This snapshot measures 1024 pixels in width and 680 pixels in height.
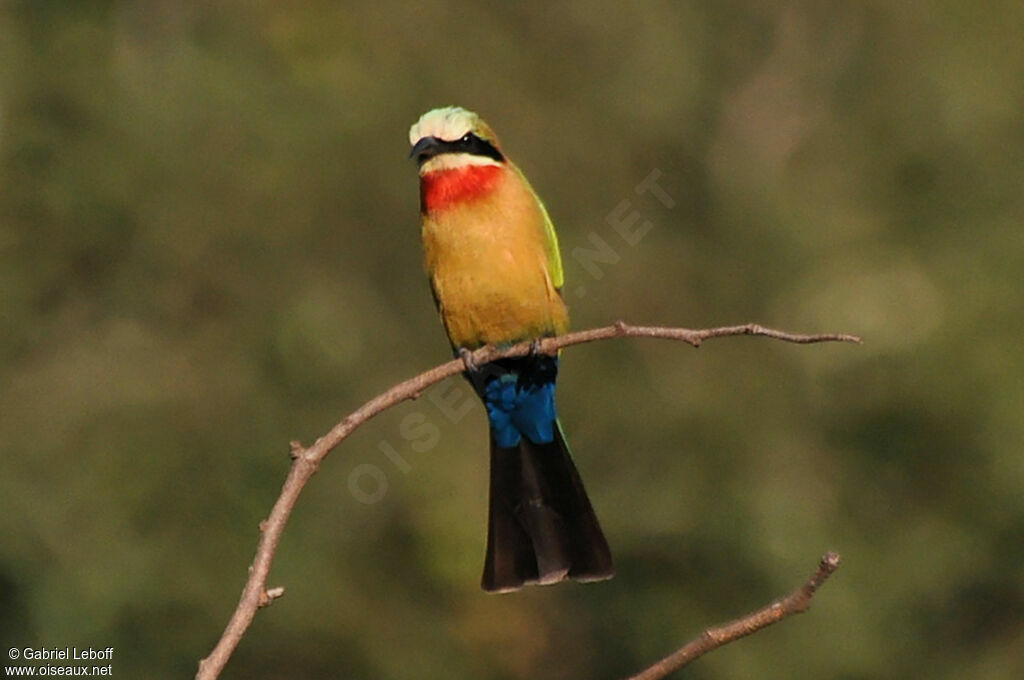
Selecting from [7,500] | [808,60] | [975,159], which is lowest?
[7,500]

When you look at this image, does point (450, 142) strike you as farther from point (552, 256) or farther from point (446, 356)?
point (446, 356)

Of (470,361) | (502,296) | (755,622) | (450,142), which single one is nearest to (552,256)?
(502,296)

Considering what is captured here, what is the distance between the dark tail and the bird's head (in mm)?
982

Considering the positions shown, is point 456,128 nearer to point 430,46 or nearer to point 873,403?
point 873,403

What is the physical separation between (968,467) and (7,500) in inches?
163

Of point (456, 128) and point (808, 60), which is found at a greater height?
point (808, 60)

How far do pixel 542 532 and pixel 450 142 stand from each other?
4.21ft

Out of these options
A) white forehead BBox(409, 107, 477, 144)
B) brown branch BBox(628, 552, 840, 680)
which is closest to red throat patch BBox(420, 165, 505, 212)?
white forehead BBox(409, 107, 477, 144)

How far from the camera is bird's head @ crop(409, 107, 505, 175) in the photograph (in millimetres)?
5160

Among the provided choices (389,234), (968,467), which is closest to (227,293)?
(389,234)

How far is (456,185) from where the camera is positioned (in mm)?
5102

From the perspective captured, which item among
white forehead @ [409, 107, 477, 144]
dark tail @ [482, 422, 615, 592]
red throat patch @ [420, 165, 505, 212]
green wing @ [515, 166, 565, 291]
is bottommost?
dark tail @ [482, 422, 615, 592]

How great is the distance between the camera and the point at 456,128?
17.1 feet

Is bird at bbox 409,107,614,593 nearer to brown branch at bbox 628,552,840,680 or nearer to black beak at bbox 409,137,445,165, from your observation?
black beak at bbox 409,137,445,165
